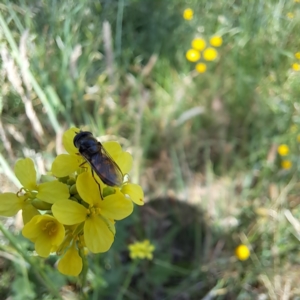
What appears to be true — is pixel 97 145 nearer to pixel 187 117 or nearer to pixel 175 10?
pixel 187 117

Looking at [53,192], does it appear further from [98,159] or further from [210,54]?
[210,54]

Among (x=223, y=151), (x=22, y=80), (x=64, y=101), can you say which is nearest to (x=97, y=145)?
(x=22, y=80)

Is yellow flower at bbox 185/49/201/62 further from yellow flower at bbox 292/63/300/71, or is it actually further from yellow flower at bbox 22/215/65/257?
yellow flower at bbox 22/215/65/257

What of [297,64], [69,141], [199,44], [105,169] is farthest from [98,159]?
[297,64]

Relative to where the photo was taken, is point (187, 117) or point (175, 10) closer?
point (187, 117)

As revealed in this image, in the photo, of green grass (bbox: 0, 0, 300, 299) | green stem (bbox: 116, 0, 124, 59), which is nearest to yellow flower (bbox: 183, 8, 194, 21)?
green grass (bbox: 0, 0, 300, 299)

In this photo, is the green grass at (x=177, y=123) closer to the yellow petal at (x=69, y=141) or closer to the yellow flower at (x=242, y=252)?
the yellow flower at (x=242, y=252)

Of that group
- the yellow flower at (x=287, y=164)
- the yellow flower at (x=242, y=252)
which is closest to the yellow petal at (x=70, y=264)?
the yellow flower at (x=242, y=252)
